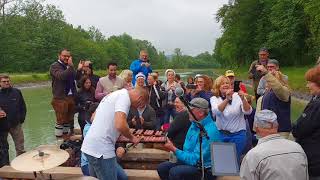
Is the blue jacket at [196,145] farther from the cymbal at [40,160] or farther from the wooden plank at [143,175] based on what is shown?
the cymbal at [40,160]

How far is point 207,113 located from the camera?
5.30 meters

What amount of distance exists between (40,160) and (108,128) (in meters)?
0.81

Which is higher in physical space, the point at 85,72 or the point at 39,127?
the point at 85,72

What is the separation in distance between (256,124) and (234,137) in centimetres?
256

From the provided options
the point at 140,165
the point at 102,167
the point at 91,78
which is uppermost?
the point at 91,78

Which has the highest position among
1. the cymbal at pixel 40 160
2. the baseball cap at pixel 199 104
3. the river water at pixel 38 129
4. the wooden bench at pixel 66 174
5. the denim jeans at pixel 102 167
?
the baseball cap at pixel 199 104

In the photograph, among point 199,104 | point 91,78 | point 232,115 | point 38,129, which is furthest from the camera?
point 38,129

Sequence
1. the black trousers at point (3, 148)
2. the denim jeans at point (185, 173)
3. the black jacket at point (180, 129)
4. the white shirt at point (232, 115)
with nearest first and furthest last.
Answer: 1. the denim jeans at point (185, 173)
2. the black jacket at point (180, 129)
3. the white shirt at point (232, 115)
4. the black trousers at point (3, 148)

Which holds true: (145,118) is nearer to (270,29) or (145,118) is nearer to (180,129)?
(180,129)

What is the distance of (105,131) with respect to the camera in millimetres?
4871

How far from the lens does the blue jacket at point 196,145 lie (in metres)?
5.27

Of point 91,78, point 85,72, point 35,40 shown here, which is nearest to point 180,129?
point 85,72

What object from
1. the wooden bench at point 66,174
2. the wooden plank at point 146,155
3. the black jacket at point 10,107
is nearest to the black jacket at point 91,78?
the black jacket at point 10,107

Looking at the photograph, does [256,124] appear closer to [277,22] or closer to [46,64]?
[277,22]
